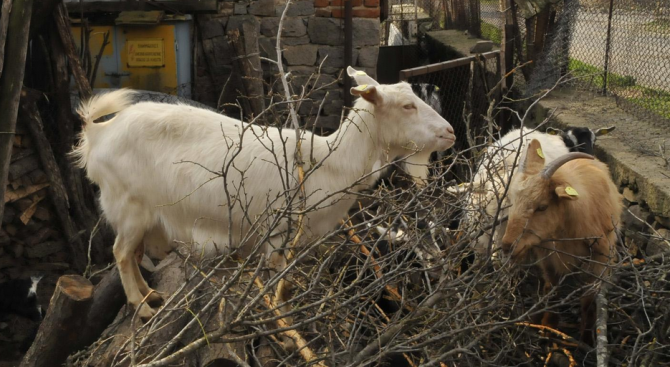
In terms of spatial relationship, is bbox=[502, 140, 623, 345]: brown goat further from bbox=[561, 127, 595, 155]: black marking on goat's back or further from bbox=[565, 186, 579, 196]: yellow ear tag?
bbox=[561, 127, 595, 155]: black marking on goat's back

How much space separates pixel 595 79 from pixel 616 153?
6.93 feet

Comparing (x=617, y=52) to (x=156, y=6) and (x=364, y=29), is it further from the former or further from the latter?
(x=156, y=6)

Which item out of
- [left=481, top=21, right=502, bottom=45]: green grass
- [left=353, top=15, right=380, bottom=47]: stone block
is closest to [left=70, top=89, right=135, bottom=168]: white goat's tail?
[left=353, top=15, right=380, bottom=47]: stone block

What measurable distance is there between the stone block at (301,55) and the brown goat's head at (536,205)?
14.3 feet

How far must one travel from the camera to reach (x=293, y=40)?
820 cm

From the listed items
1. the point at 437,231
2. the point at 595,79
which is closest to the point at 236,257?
the point at 437,231

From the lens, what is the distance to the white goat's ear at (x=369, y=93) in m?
4.40

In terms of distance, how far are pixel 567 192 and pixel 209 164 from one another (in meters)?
1.98

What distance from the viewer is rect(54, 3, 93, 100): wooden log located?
21.8 ft

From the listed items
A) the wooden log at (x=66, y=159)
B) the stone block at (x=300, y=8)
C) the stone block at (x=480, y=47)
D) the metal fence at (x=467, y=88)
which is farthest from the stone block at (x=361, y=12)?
the wooden log at (x=66, y=159)

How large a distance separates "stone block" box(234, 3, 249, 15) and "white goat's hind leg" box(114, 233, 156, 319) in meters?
4.16

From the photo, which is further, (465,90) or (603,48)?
(465,90)

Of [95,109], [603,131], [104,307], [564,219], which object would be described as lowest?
[104,307]

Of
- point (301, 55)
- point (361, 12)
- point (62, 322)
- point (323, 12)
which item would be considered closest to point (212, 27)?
point (301, 55)
